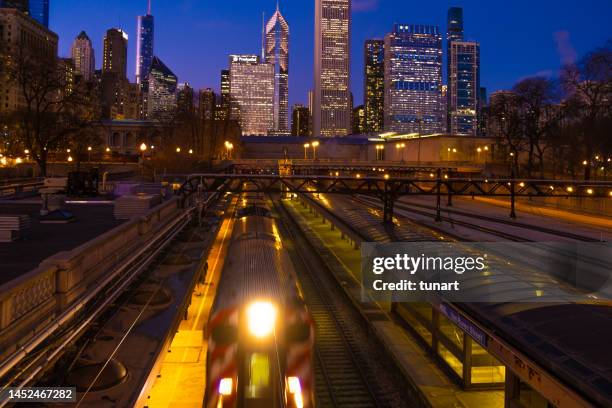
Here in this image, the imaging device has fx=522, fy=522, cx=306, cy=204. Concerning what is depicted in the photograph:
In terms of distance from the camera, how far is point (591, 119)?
5856 cm

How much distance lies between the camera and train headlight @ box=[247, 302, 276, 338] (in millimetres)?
9406

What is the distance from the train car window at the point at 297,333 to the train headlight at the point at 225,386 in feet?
4.13

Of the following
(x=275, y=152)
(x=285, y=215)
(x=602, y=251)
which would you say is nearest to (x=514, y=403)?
(x=602, y=251)

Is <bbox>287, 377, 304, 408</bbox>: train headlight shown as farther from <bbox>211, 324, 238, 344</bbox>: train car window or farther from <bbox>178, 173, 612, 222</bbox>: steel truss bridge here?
<bbox>178, 173, 612, 222</bbox>: steel truss bridge

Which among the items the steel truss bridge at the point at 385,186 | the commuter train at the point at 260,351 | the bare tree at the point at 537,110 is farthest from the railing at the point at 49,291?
the bare tree at the point at 537,110

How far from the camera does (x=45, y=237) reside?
18297mm

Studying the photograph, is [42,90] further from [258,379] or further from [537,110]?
[537,110]

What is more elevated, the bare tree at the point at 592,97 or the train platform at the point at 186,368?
the bare tree at the point at 592,97

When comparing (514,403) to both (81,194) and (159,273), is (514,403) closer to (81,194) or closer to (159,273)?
(159,273)

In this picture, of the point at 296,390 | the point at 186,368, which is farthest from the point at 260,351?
the point at 186,368

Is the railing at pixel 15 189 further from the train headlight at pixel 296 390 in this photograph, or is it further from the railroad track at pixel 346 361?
the train headlight at pixel 296 390

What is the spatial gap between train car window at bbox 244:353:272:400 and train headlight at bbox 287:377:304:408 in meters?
0.37

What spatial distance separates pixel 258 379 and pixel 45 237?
1237 centimetres

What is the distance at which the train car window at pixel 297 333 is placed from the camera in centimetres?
953
